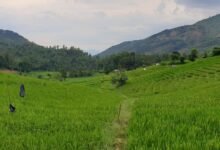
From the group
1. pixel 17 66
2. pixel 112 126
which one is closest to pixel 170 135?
pixel 112 126

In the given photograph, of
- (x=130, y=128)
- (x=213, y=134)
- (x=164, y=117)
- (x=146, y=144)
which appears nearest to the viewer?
(x=146, y=144)

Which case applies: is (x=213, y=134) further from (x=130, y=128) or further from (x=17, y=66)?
(x=17, y=66)

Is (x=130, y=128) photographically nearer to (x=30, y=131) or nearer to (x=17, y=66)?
(x=30, y=131)

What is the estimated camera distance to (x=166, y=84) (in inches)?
2623

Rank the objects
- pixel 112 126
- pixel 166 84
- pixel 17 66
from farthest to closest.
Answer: pixel 17 66
pixel 166 84
pixel 112 126

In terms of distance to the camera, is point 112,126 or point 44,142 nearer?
point 44,142

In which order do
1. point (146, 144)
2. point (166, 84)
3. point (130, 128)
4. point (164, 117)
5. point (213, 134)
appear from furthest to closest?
point (166, 84), point (164, 117), point (130, 128), point (213, 134), point (146, 144)

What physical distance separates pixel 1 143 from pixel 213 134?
255 inches

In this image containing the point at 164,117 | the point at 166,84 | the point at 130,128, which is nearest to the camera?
the point at 130,128

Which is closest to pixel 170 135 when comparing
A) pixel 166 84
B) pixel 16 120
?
pixel 16 120

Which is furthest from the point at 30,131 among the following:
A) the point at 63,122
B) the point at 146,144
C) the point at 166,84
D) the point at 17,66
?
the point at 17,66

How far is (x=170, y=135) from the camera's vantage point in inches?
454

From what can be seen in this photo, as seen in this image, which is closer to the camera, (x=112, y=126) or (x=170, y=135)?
(x=170, y=135)

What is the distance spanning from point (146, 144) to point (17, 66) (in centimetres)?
16799
